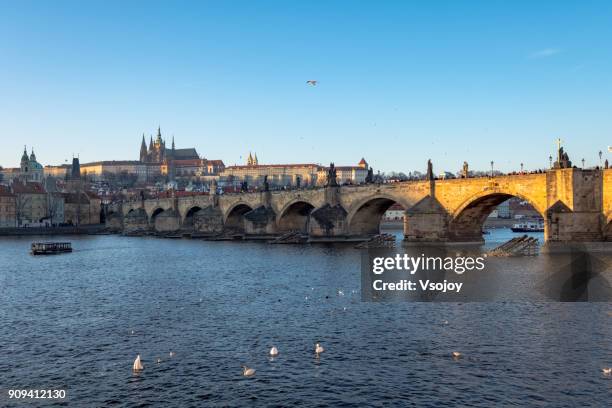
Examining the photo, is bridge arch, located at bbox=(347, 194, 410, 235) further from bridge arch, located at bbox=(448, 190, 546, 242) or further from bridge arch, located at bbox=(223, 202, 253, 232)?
bridge arch, located at bbox=(223, 202, 253, 232)

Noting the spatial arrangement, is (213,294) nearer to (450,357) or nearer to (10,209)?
(450,357)

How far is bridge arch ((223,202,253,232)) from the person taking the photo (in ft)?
372

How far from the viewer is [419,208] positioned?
71.6 meters

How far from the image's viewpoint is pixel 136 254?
76.2m

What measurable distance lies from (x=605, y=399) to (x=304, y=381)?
941cm

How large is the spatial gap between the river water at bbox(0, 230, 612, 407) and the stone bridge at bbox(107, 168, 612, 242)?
16.3m

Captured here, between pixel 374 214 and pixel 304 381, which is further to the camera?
pixel 374 214

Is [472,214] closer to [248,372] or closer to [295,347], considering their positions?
[295,347]

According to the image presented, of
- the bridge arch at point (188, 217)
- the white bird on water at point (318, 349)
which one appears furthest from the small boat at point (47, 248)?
the white bird on water at point (318, 349)

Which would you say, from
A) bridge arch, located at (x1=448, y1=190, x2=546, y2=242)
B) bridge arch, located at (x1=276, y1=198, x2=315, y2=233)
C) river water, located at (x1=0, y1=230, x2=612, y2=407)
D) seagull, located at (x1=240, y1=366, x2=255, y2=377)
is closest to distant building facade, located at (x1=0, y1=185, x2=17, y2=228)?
bridge arch, located at (x1=276, y1=198, x2=315, y2=233)

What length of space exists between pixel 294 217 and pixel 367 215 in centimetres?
1880

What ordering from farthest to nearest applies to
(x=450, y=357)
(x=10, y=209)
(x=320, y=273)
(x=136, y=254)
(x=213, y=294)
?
(x=10, y=209) < (x=136, y=254) < (x=320, y=273) < (x=213, y=294) < (x=450, y=357)

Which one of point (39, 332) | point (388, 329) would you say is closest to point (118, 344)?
point (39, 332)

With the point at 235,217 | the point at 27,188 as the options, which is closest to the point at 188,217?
the point at 235,217
